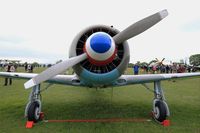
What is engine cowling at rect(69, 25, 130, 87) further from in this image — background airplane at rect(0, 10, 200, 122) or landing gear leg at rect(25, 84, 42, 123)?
landing gear leg at rect(25, 84, 42, 123)

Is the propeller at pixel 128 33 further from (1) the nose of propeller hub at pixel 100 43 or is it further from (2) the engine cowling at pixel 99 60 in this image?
(1) the nose of propeller hub at pixel 100 43

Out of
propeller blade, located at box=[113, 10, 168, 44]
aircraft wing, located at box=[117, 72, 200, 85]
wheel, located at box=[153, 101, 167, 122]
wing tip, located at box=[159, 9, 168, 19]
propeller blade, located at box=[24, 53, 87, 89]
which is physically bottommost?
wheel, located at box=[153, 101, 167, 122]

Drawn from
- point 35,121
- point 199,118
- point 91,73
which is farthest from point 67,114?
point 199,118

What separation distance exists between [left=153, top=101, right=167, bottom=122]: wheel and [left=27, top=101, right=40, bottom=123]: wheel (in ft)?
11.5

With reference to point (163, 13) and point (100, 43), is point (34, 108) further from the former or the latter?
point (163, 13)

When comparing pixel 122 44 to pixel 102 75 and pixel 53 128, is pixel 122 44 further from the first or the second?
pixel 53 128

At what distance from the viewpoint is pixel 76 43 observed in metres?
5.80

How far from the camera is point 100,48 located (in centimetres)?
480

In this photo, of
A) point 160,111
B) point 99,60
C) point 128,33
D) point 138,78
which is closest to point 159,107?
point 160,111

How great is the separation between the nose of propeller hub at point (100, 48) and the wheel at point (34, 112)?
8.39 feet

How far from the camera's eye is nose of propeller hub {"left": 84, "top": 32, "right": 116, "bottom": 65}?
15.7ft

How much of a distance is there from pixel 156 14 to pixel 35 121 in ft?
14.3

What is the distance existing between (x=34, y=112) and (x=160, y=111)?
11.8 ft

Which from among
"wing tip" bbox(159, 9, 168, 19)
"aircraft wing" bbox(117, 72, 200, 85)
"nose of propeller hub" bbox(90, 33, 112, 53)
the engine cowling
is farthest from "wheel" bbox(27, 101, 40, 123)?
"wing tip" bbox(159, 9, 168, 19)
